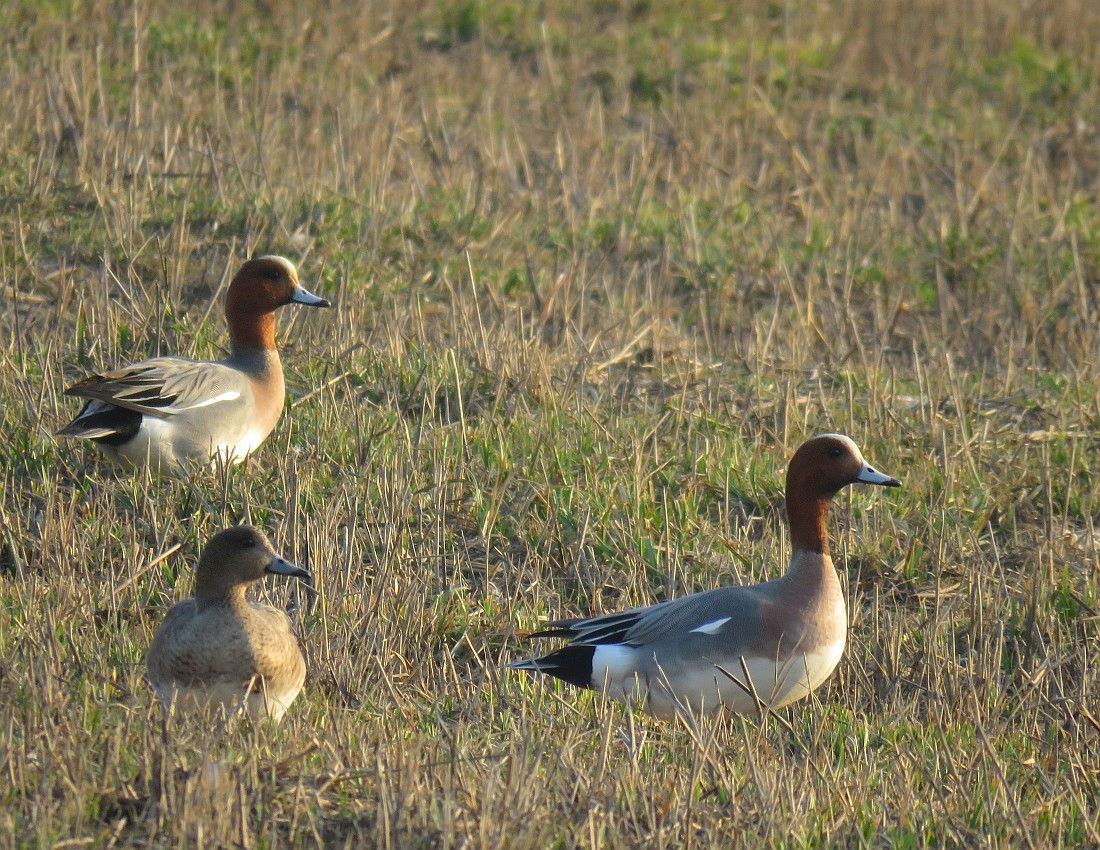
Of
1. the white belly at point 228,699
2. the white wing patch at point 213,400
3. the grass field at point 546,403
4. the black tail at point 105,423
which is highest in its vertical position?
the white belly at point 228,699

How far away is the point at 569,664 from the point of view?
4.69 m

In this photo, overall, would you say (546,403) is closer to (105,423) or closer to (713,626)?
(105,423)

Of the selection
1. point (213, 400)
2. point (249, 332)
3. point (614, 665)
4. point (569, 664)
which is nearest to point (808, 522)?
point (614, 665)

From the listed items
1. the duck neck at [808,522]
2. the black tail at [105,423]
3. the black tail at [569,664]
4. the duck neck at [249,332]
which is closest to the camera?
the black tail at [569,664]

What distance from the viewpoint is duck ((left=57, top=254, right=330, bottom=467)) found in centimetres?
551

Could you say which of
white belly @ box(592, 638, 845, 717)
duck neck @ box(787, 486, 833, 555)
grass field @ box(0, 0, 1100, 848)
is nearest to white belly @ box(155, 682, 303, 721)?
grass field @ box(0, 0, 1100, 848)

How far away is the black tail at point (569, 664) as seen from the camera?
4660 mm

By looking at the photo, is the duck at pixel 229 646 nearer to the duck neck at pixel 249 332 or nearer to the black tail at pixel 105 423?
the black tail at pixel 105 423

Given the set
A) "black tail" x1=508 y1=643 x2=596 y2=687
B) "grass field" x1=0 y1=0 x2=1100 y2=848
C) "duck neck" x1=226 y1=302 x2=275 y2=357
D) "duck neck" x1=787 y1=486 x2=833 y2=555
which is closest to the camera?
"grass field" x1=0 y1=0 x2=1100 y2=848

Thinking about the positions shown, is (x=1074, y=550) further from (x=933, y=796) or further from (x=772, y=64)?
(x=772, y=64)

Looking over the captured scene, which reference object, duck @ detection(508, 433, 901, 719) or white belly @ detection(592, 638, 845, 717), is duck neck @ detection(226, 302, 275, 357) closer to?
duck @ detection(508, 433, 901, 719)

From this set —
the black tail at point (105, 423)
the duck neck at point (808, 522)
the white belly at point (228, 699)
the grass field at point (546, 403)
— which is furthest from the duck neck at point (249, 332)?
the white belly at point (228, 699)

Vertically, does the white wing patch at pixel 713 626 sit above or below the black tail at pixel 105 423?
below

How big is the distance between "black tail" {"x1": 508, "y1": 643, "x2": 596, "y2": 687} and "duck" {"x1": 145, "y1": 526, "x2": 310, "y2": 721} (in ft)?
2.57
